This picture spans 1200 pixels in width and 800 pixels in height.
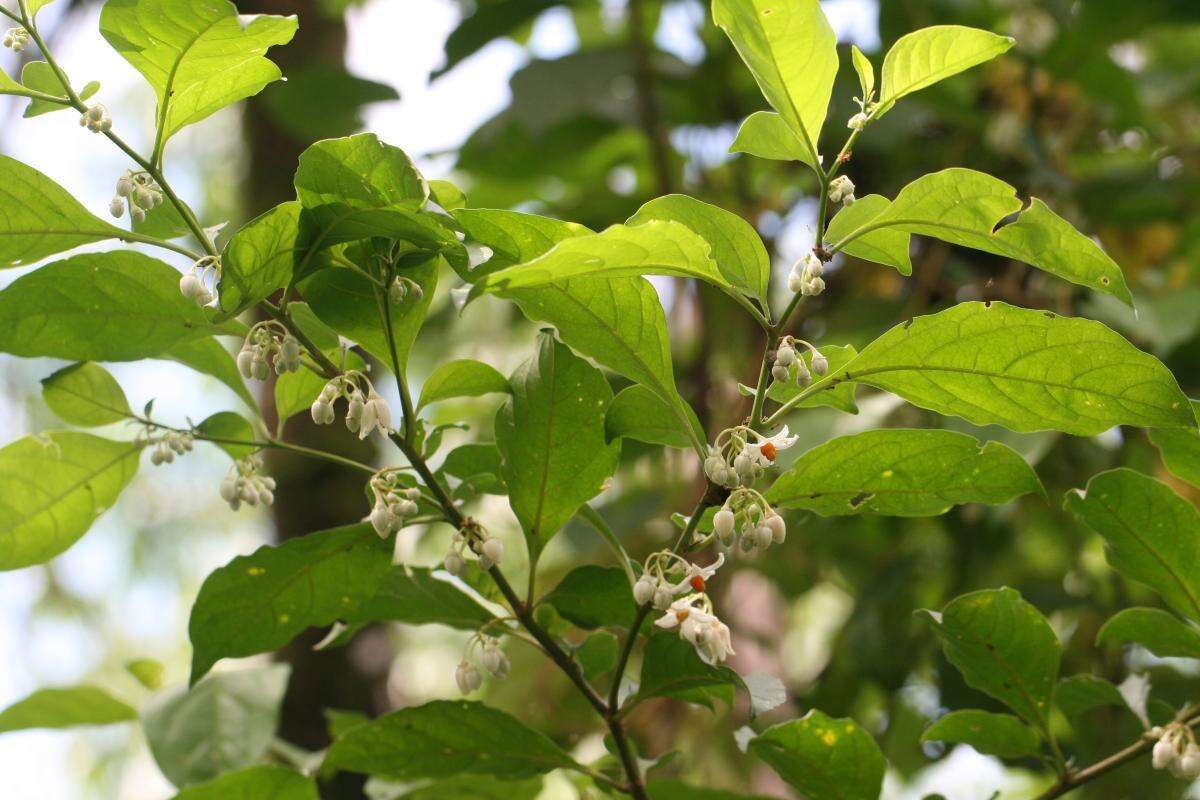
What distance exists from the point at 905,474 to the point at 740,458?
15 cm

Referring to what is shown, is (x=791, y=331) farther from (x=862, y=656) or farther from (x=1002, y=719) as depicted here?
(x=1002, y=719)

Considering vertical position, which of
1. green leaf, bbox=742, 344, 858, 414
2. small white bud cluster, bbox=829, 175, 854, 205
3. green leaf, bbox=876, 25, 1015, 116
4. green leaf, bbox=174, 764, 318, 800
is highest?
green leaf, bbox=876, 25, 1015, 116

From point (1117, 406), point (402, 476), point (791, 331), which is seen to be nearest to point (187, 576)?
point (791, 331)

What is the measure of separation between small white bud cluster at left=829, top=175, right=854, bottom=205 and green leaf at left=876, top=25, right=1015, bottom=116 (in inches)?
1.9

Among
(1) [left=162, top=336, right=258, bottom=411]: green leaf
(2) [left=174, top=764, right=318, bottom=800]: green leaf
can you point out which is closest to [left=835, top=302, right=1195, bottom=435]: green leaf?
(1) [left=162, top=336, right=258, bottom=411]: green leaf

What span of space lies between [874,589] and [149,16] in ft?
4.12

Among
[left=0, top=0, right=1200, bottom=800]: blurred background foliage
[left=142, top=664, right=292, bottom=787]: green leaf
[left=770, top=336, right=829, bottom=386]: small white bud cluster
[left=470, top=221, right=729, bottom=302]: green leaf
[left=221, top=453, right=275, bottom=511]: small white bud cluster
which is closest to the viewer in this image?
[left=470, top=221, right=729, bottom=302]: green leaf

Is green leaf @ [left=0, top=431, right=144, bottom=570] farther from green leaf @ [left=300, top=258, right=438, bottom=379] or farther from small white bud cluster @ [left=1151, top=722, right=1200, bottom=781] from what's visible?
small white bud cluster @ [left=1151, top=722, right=1200, bottom=781]

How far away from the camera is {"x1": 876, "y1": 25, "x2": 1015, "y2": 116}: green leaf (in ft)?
2.22

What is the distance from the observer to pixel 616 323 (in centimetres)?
71

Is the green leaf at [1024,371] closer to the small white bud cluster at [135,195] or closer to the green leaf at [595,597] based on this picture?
the green leaf at [595,597]

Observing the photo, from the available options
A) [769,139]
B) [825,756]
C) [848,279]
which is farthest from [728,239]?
[848,279]

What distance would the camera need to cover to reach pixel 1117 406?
672 mm

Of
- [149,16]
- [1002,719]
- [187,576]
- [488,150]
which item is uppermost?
[149,16]
